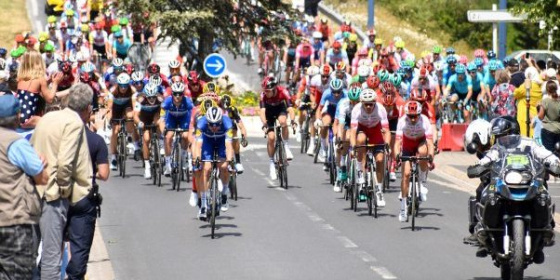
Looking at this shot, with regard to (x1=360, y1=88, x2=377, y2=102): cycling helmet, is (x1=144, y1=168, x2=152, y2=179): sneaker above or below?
below

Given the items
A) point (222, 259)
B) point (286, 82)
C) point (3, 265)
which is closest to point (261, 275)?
point (222, 259)

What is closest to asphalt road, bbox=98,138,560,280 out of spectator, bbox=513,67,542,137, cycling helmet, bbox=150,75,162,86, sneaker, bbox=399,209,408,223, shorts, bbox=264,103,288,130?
sneaker, bbox=399,209,408,223

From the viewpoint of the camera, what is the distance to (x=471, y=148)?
1535 centimetres

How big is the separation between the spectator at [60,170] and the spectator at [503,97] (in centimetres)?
1813

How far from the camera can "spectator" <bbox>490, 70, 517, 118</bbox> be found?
1174 inches

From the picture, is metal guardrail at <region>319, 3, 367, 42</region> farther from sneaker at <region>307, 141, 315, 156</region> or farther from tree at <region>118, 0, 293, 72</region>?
sneaker at <region>307, 141, 315, 156</region>

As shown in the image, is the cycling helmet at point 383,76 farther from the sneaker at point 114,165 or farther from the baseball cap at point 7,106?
the baseball cap at point 7,106

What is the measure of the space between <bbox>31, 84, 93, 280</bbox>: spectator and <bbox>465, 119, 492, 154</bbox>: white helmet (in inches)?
176

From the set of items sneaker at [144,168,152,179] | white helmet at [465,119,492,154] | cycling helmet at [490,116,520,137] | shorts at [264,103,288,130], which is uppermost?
cycling helmet at [490,116,520,137]

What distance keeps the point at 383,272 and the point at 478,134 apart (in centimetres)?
168

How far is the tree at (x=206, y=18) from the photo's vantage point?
40.0 metres

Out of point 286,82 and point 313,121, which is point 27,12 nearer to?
point 286,82

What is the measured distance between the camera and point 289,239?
18.8 m

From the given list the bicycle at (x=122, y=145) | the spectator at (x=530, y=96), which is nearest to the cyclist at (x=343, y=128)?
the bicycle at (x=122, y=145)
